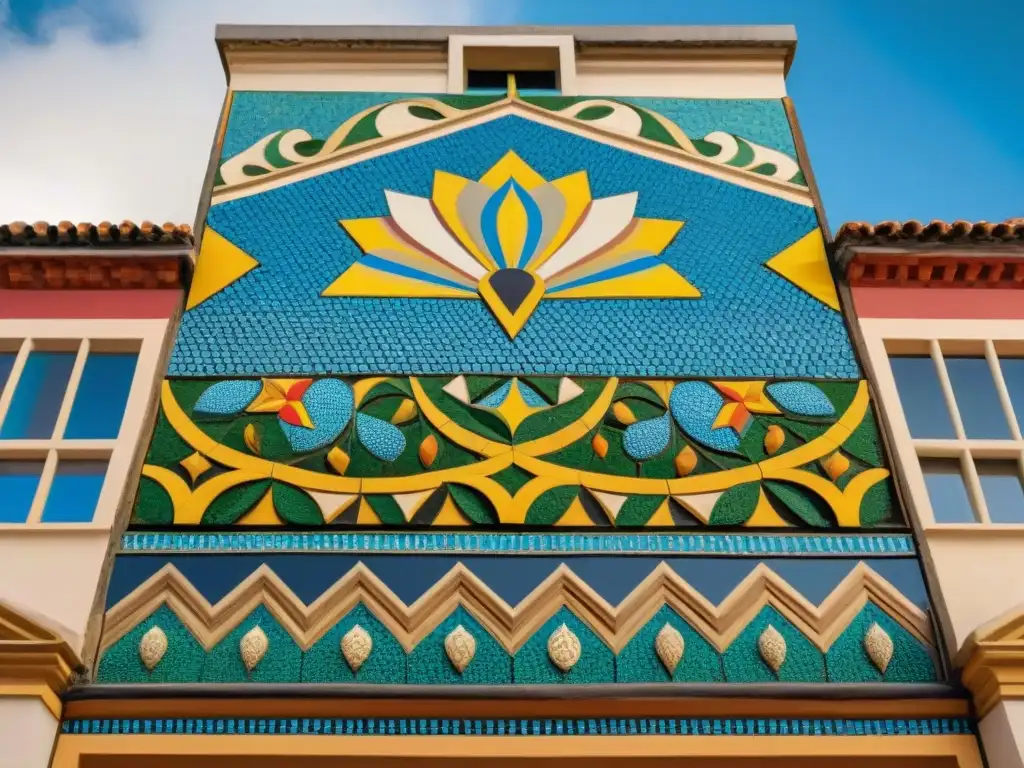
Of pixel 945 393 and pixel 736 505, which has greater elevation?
pixel 945 393

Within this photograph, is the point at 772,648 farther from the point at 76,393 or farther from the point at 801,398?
the point at 76,393

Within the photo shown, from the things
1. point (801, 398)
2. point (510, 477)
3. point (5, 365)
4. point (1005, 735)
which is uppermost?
point (5, 365)

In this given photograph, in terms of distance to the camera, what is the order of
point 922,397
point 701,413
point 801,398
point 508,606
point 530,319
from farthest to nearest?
point 530,319
point 922,397
point 801,398
point 701,413
point 508,606

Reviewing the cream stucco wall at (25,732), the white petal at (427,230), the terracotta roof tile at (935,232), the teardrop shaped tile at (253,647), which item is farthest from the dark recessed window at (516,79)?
the cream stucco wall at (25,732)

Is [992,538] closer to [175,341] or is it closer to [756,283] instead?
[756,283]

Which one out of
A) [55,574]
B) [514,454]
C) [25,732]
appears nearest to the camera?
[25,732]

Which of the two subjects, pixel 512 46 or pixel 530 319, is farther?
pixel 512 46

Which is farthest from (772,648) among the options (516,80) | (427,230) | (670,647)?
(516,80)

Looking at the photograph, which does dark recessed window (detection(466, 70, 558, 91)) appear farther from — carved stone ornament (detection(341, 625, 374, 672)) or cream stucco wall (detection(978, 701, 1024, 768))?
cream stucco wall (detection(978, 701, 1024, 768))

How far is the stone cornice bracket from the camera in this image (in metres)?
5.47

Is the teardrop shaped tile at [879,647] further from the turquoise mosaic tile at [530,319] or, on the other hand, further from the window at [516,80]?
the window at [516,80]

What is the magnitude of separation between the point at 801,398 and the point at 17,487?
14.7ft

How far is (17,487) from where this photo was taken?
21.7 feet

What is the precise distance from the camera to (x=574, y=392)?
6945 mm
